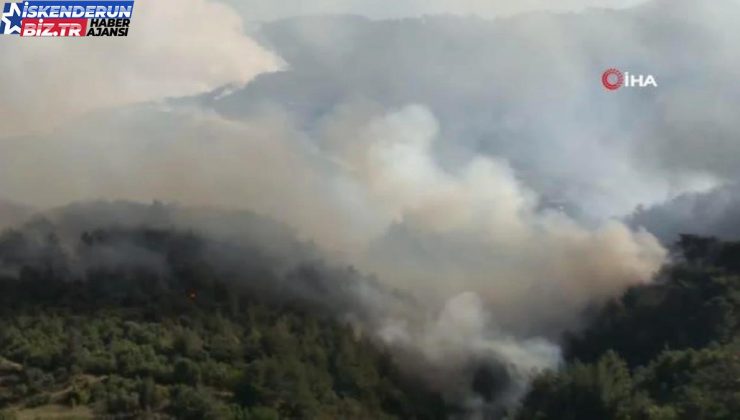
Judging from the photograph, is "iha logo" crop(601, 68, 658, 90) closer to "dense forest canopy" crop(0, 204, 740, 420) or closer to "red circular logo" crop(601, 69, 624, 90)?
"red circular logo" crop(601, 69, 624, 90)

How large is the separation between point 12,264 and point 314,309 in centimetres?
2225

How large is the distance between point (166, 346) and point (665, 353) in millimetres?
26692

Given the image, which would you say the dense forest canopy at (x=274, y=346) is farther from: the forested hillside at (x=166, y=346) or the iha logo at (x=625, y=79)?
the iha logo at (x=625, y=79)

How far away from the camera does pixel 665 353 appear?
1930 inches

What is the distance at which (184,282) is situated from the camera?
205 feet

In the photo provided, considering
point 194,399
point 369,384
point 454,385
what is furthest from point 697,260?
point 194,399

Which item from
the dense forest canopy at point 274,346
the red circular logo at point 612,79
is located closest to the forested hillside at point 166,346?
the dense forest canopy at point 274,346

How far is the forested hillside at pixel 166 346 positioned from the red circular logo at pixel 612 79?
807 inches

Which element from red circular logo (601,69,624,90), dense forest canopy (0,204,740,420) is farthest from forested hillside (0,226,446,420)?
red circular logo (601,69,624,90)

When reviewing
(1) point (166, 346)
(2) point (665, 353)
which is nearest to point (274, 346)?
(1) point (166, 346)

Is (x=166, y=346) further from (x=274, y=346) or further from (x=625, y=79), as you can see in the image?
(x=625, y=79)

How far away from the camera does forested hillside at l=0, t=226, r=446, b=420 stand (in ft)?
161

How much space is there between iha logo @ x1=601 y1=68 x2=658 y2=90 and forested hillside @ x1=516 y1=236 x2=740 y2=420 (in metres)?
9.57

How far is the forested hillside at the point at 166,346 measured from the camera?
161ft
